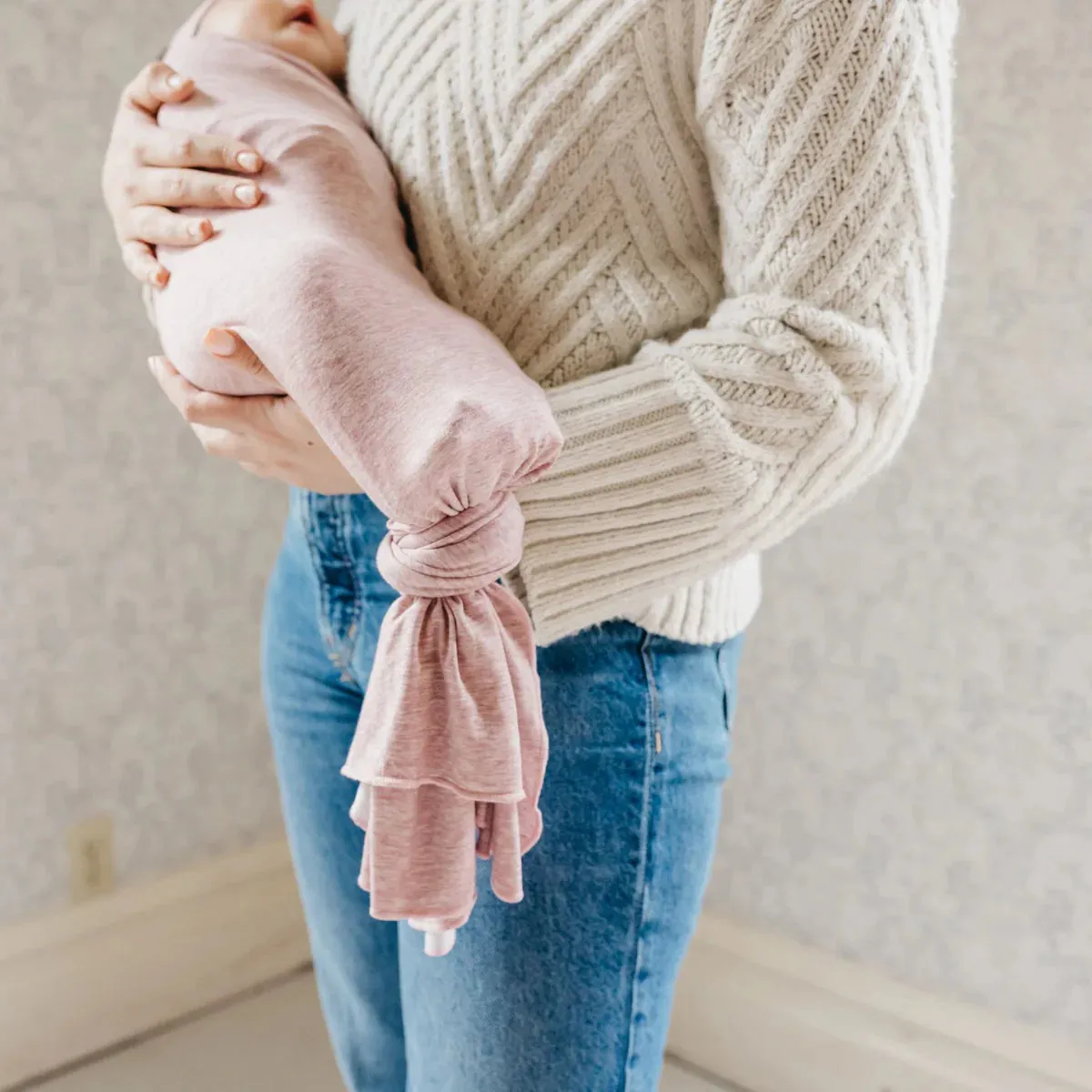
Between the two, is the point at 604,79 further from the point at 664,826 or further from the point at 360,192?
the point at 664,826

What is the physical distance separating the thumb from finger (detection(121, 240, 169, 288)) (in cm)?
13

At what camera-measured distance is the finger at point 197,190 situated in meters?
0.62

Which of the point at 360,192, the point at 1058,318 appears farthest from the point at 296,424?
the point at 1058,318

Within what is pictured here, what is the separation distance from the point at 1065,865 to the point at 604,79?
1099 millimetres

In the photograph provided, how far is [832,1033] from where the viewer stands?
4.78 feet

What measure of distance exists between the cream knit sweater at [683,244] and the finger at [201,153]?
0.32 feet

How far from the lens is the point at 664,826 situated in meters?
0.64

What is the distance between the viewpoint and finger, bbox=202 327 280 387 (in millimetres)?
544

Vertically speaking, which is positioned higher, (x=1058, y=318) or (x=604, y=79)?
(x=604, y=79)

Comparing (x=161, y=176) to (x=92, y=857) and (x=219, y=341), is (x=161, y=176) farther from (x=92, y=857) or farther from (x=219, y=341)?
A: (x=92, y=857)

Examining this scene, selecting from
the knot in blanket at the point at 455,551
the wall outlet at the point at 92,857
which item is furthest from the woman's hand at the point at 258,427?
the wall outlet at the point at 92,857

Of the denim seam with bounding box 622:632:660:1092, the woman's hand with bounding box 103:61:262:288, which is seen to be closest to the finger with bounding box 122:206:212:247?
the woman's hand with bounding box 103:61:262:288

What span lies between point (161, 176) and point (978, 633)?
1.04 meters

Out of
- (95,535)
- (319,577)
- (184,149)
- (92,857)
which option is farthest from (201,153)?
(92,857)
